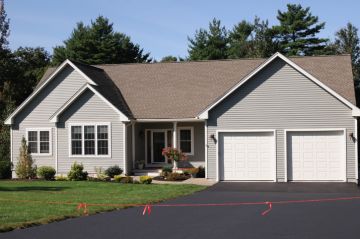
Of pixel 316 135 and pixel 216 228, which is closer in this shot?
pixel 216 228

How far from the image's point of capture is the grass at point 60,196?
14844mm

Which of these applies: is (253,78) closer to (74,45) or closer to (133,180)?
(133,180)

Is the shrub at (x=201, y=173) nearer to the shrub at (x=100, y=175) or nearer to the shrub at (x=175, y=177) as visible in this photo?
the shrub at (x=175, y=177)

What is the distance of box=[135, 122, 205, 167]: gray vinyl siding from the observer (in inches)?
1185

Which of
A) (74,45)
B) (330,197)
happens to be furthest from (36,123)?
(74,45)

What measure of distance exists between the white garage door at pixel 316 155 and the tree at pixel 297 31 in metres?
→ 33.2

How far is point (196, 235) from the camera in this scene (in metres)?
12.2

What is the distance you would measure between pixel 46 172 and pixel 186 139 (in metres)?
7.76

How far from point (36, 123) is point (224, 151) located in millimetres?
10954

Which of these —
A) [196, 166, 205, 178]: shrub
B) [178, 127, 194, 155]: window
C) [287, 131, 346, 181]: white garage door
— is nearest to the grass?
[196, 166, 205, 178]: shrub

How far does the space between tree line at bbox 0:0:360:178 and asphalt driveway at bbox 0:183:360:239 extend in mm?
39868

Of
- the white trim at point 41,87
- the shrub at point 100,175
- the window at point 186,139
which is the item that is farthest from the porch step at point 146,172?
the white trim at point 41,87

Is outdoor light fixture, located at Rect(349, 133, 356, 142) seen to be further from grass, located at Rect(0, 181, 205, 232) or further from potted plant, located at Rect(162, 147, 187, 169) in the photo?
potted plant, located at Rect(162, 147, 187, 169)

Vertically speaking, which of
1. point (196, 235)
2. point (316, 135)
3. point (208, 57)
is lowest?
point (196, 235)
